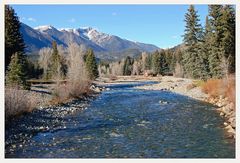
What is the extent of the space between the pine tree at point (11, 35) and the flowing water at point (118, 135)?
14.6 metres

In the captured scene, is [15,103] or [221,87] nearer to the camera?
[15,103]

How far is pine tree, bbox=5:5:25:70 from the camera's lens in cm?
3556

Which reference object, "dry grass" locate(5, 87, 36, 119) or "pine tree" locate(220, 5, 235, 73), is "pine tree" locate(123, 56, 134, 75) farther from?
"dry grass" locate(5, 87, 36, 119)

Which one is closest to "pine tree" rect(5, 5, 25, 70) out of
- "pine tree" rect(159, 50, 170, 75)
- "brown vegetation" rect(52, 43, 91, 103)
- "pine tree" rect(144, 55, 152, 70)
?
"brown vegetation" rect(52, 43, 91, 103)

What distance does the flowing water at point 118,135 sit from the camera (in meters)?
13.3

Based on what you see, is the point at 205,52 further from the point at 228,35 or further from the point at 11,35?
the point at 11,35

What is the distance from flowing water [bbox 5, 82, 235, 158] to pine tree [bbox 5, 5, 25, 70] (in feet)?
47.8

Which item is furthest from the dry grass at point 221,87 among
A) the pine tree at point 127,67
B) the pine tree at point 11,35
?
the pine tree at point 127,67

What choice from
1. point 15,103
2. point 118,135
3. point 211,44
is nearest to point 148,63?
point 211,44

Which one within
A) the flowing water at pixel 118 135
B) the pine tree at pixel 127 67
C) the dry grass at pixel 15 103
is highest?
the pine tree at pixel 127 67

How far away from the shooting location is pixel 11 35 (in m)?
36.1

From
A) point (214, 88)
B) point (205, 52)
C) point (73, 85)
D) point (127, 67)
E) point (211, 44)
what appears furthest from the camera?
point (127, 67)

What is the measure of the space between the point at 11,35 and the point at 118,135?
23830mm

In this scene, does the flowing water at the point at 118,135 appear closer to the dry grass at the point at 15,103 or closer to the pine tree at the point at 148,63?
the dry grass at the point at 15,103
